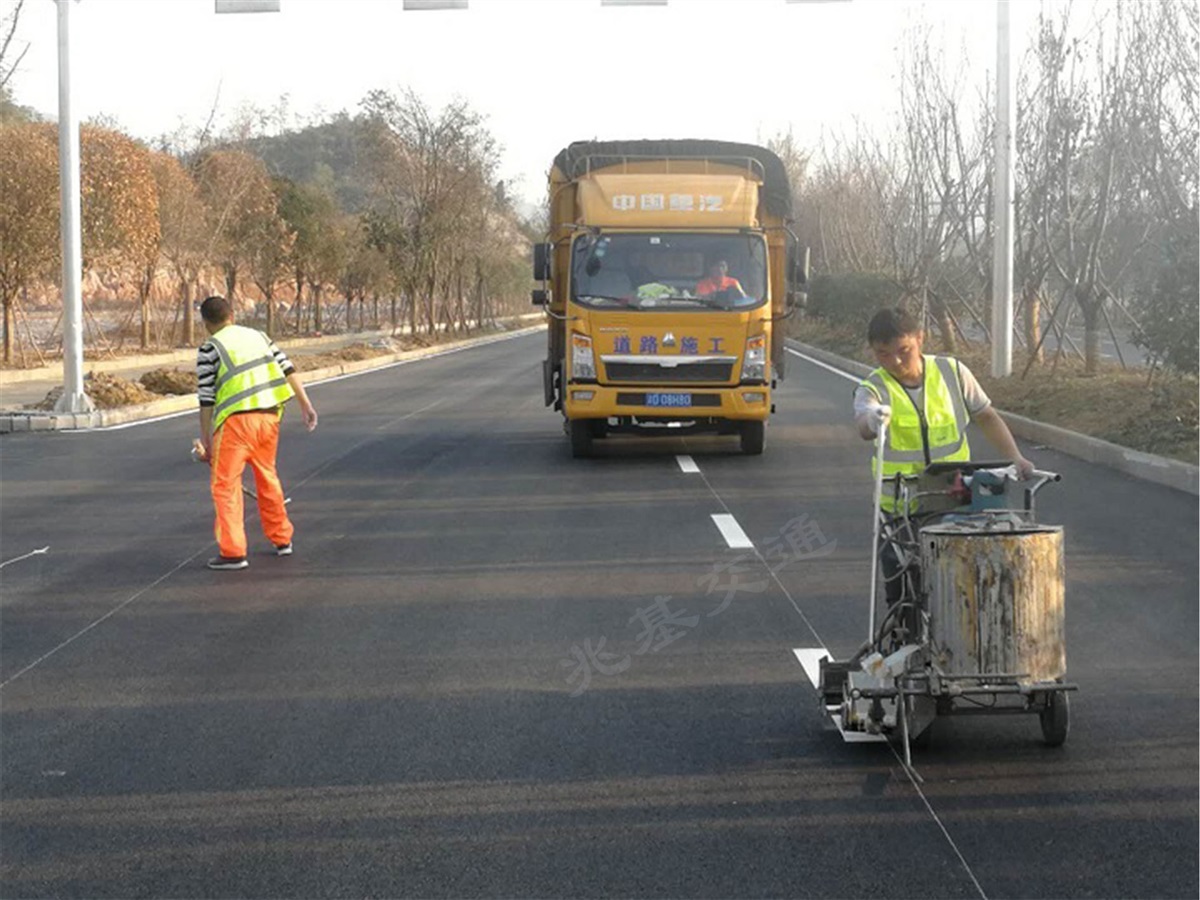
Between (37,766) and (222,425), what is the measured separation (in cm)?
438

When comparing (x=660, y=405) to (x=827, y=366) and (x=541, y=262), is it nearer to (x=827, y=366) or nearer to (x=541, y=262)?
(x=541, y=262)

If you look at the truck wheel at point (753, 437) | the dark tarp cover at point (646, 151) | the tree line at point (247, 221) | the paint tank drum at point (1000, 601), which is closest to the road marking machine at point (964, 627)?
the paint tank drum at point (1000, 601)

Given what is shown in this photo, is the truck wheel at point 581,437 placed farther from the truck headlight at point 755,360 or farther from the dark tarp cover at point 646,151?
the dark tarp cover at point 646,151

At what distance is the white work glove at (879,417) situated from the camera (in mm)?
5891

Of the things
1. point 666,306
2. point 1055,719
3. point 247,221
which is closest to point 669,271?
point 666,306

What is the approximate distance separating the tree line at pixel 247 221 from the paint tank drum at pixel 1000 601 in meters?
26.9

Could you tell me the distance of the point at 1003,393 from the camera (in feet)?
70.2

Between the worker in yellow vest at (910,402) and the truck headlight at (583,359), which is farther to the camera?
the truck headlight at (583,359)

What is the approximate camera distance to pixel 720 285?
1566 cm

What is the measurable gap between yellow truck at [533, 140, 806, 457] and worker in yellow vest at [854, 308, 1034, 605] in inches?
361

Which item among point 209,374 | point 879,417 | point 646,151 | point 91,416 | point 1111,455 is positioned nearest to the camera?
point 879,417

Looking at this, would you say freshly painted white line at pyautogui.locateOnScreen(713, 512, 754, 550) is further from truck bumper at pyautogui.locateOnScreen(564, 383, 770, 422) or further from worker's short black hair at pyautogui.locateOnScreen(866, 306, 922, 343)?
worker's short black hair at pyautogui.locateOnScreen(866, 306, 922, 343)

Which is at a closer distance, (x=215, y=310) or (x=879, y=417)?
(x=879, y=417)

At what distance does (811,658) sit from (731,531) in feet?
12.9
